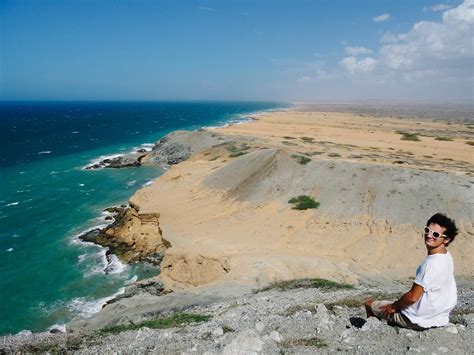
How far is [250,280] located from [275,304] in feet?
23.0

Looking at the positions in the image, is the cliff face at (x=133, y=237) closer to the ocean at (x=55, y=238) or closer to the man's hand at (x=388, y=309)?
the ocean at (x=55, y=238)

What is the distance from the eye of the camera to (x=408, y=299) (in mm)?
7453

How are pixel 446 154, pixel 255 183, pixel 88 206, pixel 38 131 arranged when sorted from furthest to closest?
pixel 38 131 → pixel 446 154 → pixel 88 206 → pixel 255 183

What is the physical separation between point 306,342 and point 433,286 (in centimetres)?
375

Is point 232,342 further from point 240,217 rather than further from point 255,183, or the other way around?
point 255,183

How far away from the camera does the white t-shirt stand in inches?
275

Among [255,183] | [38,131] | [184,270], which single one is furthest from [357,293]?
[38,131]

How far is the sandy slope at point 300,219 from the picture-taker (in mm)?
24797

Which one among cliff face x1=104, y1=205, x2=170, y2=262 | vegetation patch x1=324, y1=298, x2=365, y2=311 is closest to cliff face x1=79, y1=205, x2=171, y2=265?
cliff face x1=104, y1=205, x2=170, y2=262

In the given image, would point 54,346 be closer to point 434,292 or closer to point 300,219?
point 434,292

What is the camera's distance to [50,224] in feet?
128

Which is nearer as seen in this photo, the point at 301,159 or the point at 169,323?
the point at 169,323

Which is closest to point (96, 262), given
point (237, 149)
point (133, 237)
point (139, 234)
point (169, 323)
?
point (133, 237)

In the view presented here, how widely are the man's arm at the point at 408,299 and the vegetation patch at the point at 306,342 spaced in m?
1.90
